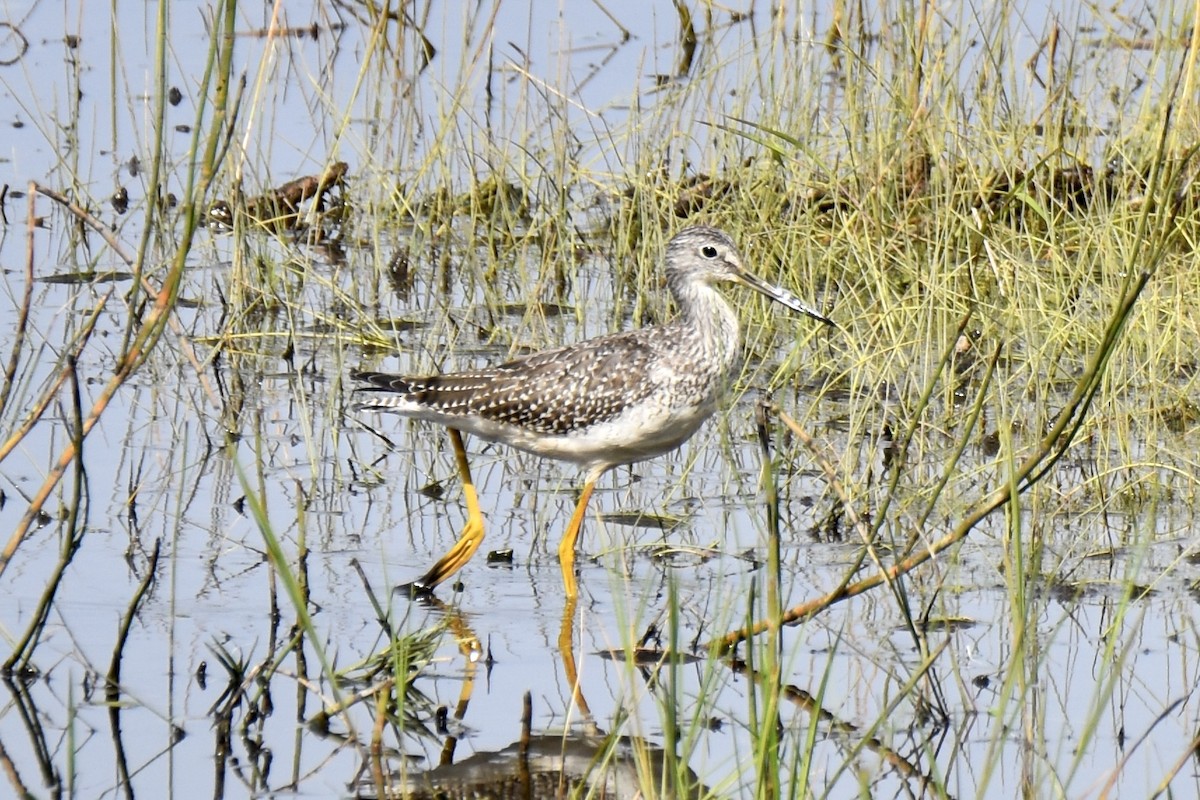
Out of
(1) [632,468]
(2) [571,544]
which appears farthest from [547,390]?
(1) [632,468]

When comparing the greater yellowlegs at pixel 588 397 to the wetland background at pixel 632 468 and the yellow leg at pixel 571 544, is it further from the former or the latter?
the wetland background at pixel 632 468

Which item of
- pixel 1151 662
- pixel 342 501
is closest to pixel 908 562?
pixel 1151 662

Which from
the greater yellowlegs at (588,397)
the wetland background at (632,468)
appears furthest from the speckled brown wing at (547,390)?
the wetland background at (632,468)

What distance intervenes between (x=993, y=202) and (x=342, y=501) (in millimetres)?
3947

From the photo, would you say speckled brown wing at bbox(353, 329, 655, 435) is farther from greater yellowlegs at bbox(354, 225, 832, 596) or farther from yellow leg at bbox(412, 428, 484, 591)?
yellow leg at bbox(412, 428, 484, 591)

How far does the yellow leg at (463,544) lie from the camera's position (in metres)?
6.46

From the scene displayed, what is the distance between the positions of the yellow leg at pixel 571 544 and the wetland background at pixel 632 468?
8cm

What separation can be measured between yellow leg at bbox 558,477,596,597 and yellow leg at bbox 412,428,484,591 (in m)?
0.29

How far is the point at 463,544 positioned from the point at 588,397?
0.71 meters

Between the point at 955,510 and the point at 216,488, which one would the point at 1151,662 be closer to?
the point at 955,510

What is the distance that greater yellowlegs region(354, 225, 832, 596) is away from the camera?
265 inches

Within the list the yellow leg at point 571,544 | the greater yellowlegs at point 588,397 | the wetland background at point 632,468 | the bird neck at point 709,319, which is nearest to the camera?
the wetland background at point 632,468

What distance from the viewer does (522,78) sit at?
9.42 m

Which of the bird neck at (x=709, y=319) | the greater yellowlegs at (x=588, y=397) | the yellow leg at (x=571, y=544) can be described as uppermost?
the bird neck at (x=709, y=319)
